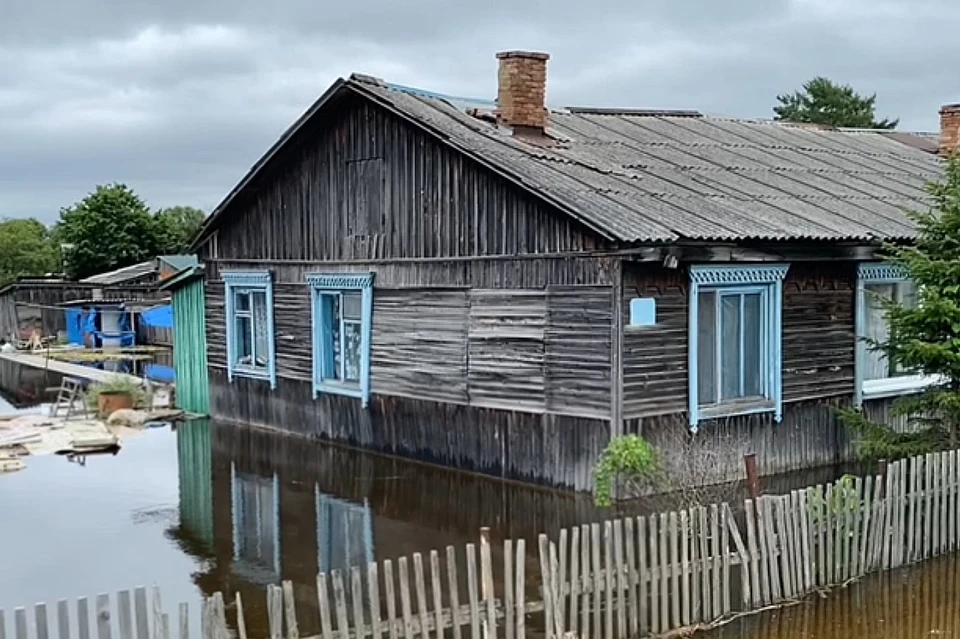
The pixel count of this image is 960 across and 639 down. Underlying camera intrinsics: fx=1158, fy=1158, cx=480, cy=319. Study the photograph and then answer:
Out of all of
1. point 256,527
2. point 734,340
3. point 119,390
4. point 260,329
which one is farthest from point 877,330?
point 119,390

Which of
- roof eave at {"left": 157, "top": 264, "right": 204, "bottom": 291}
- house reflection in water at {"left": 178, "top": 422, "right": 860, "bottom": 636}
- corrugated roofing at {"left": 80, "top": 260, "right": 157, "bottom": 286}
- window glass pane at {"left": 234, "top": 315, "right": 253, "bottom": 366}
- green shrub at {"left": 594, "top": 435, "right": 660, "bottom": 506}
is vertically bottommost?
house reflection in water at {"left": 178, "top": 422, "right": 860, "bottom": 636}

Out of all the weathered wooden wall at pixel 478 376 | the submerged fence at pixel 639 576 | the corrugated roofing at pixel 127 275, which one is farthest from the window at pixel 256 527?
the corrugated roofing at pixel 127 275

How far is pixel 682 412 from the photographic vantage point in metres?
14.1

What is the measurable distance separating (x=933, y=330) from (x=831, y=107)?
5590cm

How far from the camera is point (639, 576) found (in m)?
8.50

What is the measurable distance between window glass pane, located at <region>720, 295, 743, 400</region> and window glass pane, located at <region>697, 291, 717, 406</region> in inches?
5.5

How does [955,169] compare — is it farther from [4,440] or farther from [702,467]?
[4,440]

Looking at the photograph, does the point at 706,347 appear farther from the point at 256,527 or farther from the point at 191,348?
the point at 191,348

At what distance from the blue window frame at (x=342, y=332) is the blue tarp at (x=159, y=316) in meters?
20.5

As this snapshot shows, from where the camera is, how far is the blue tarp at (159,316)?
127ft

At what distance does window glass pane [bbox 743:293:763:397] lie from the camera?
1487 cm

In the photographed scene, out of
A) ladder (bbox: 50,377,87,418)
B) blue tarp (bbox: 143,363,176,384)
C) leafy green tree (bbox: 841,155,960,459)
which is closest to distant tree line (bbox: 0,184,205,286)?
blue tarp (bbox: 143,363,176,384)

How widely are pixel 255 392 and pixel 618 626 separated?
13761 millimetres

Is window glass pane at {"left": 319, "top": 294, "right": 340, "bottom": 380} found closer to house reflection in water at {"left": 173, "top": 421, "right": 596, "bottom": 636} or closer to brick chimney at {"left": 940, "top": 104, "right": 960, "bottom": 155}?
house reflection in water at {"left": 173, "top": 421, "right": 596, "bottom": 636}
